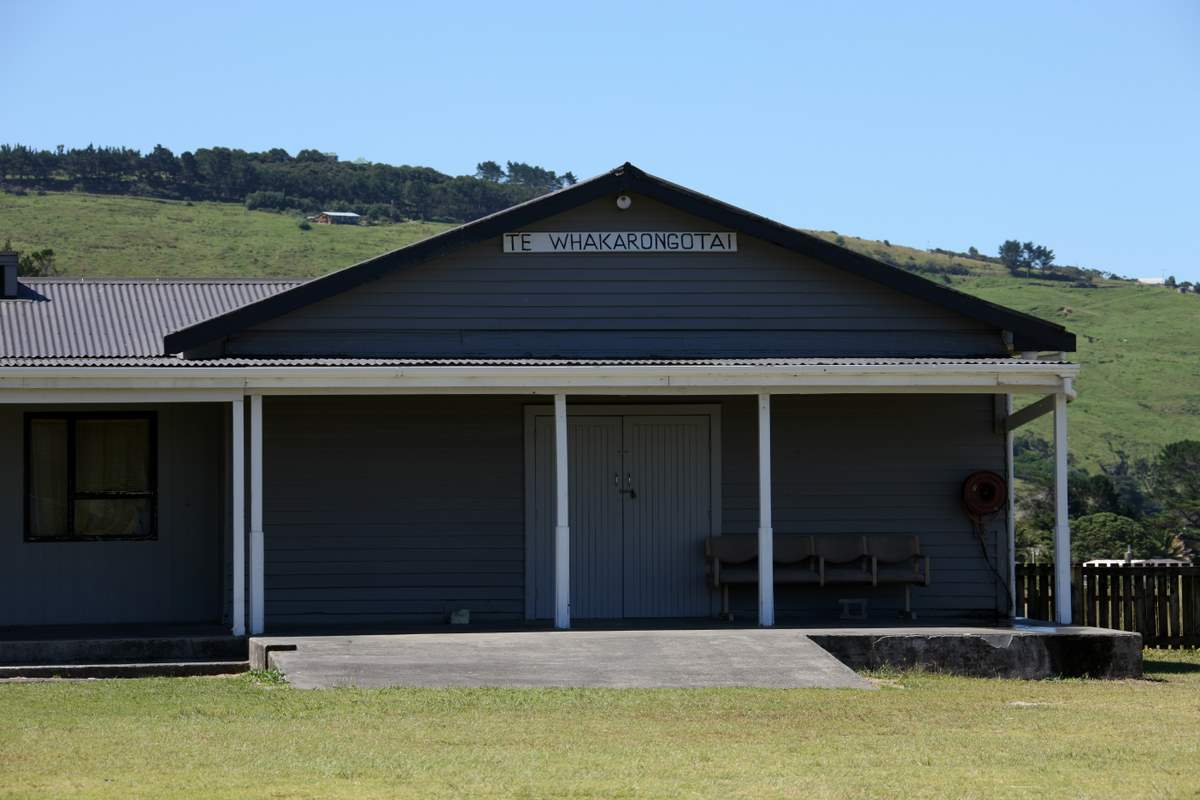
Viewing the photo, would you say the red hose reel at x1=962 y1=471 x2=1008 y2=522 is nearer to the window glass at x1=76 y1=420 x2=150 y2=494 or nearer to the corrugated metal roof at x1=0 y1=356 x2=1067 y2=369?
the corrugated metal roof at x1=0 y1=356 x2=1067 y2=369

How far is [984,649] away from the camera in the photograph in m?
15.4

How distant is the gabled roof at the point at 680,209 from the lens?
1706 centimetres

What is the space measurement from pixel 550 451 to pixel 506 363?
1.69m

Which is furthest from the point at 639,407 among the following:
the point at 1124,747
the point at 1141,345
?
the point at 1141,345

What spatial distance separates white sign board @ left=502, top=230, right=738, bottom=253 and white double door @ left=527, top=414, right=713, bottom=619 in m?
1.71

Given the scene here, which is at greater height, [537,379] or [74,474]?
[537,379]

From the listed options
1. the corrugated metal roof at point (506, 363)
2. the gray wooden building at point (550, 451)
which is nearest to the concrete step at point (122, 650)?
the gray wooden building at point (550, 451)


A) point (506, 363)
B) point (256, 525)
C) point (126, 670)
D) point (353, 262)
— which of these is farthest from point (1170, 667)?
point (353, 262)

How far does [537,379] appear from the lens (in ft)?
A: 53.2

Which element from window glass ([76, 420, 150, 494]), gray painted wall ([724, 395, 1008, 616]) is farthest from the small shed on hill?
gray painted wall ([724, 395, 1008, 616])

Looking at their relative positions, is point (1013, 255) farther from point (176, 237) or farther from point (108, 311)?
point (108, 311)

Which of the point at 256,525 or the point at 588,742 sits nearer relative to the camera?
the point at 588,742

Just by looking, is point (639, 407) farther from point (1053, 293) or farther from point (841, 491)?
point (1053, 293)

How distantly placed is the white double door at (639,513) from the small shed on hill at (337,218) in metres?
63.8
